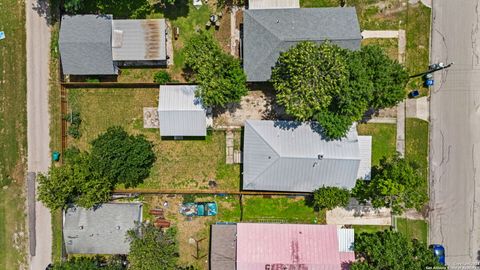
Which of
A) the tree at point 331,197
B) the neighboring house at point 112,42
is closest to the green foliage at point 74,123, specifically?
the neighboring house at point 112,42

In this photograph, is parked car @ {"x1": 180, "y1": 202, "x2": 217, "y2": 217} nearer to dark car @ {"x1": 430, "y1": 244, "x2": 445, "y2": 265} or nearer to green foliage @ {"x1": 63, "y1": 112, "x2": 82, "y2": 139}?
green foliage @ {"x1": 63, "y1": 112, "x2": 82, "y2": 139}

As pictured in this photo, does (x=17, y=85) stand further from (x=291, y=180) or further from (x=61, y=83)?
(x=291, y=180)

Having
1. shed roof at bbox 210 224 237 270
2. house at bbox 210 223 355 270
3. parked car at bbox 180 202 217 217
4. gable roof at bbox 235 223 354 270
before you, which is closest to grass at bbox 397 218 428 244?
house at bbox 210 223 355 270

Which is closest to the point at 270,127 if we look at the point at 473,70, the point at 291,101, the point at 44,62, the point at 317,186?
the point at 291,101

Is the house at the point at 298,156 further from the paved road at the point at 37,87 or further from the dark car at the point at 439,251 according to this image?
the paved road at the point at 37,87

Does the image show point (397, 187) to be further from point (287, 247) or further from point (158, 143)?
point (158, 143)

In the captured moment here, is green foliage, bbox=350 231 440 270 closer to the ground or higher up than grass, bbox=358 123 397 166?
closer to the ground
